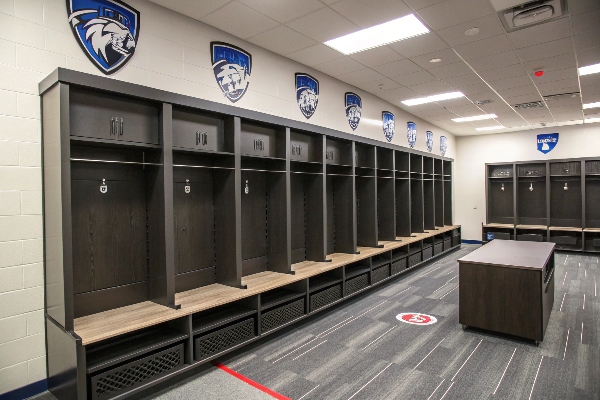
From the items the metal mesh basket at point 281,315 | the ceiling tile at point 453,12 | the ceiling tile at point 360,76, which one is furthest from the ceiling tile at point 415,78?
the metal mesh basket at point 281,315

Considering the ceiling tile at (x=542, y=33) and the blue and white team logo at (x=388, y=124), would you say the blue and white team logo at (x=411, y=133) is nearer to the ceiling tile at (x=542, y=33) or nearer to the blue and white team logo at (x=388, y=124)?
the blue and white team logo at (x=388, y=124)

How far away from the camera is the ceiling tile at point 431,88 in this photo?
555 cm

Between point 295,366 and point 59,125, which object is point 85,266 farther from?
point 295,366

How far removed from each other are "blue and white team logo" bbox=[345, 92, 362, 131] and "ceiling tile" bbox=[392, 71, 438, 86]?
0.70 meters

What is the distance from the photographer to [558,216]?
28.8 feet

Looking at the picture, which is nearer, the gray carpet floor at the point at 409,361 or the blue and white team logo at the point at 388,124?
the gray carpet floor at the point at 409,361

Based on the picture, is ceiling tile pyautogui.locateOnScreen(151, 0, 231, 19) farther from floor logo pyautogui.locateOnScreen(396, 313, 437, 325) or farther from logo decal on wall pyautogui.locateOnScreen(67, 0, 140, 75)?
floor logo pyautogui.locateOnScreen(396, 313, 437, 325)

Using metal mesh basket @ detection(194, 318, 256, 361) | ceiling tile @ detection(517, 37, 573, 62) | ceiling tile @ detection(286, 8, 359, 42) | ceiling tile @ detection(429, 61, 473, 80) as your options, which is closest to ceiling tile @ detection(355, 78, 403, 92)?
ceiling tile @ detection(429, 61, 473, 80)

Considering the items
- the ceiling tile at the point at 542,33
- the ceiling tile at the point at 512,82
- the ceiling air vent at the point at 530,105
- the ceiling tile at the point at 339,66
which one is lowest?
the ceiling tile at the point at 542,33

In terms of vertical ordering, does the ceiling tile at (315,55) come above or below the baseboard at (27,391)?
above

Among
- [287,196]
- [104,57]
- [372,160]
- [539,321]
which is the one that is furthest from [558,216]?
[104,57]

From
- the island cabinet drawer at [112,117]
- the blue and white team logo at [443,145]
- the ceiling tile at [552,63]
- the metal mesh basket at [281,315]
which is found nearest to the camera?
the island cabinet drawer at [112,117]

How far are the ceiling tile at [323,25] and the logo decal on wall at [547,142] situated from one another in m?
8.21

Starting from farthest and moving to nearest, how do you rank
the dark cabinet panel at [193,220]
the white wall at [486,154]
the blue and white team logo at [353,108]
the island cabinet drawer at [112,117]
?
1. the white wall at [486,154]
2. the blue and white team logo at [353,108]
3. the dark cabinet panel at [193,220]
4. the island cabinet drawer at [112,117]
